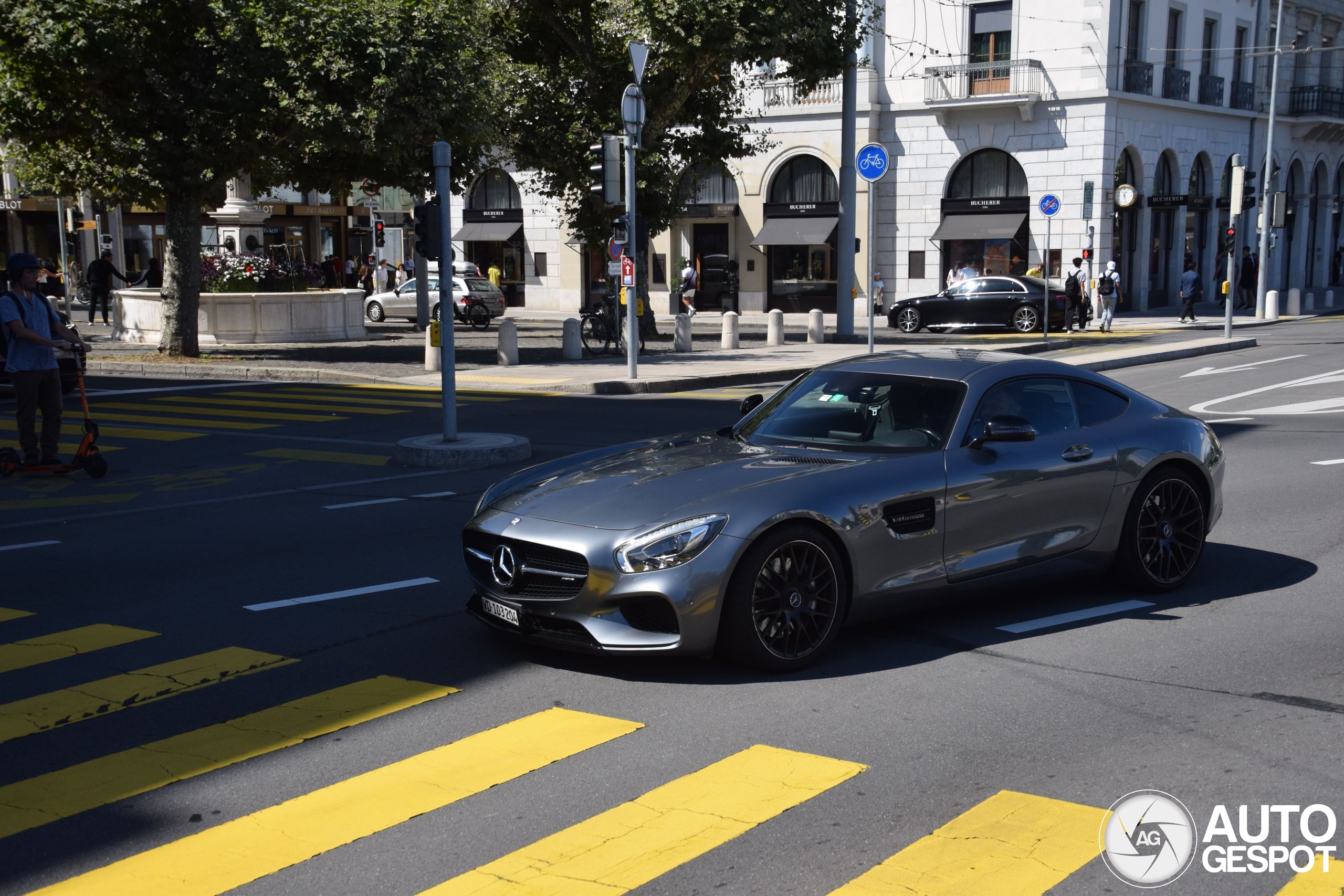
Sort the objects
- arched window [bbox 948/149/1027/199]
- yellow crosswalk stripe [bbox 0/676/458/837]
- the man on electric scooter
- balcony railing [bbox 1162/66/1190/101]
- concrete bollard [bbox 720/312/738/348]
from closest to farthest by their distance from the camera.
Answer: yellow crosswalk stripe [bbox 0/676/458/837] < the man on electric scooter < concrete bollard [bbox 720/312/738/348] < arched window [bbox 948/149/1027/199] < balcony railing [bbox 1162/66/1190/101]

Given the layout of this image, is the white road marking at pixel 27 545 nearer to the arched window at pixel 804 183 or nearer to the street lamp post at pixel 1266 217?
the arched window at pixel 804 183

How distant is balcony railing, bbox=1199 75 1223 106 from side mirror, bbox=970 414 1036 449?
140 ft

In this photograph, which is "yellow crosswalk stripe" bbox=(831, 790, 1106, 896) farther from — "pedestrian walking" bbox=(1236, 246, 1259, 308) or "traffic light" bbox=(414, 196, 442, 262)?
"pedestrian walking" bbox=(1236, 246, 1259, 308)

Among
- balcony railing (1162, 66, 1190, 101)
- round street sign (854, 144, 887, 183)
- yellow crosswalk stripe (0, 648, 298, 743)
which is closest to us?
yellow crosswalk stripe (0, 648, 298, 743)

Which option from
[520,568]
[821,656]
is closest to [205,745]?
[520,568]

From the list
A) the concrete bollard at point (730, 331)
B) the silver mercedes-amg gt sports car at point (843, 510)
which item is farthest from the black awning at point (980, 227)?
the silver mercedes-amg gt sports car at point (843, 510)

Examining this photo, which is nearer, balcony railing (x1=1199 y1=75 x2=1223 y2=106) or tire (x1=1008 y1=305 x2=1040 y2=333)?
tire (x1=1008 y1=305 x2=1040 y2=333)

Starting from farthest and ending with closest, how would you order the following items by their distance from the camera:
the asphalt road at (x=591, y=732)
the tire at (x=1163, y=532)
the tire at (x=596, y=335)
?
the tire at (x=596, y=335) → the tire at (x=1163, y=532) → the asphalt road at (x=591, y=732)

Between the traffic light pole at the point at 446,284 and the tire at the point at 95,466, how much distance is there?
3221 mm

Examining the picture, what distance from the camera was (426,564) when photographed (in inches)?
330

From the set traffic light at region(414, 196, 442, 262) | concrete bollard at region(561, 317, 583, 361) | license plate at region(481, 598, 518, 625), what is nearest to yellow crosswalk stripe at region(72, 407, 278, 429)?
traffic light at region(414, 196, 442, 262)

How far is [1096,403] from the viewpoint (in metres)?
7.39

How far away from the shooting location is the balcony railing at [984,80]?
40375 mm

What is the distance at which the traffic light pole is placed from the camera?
12953mm
